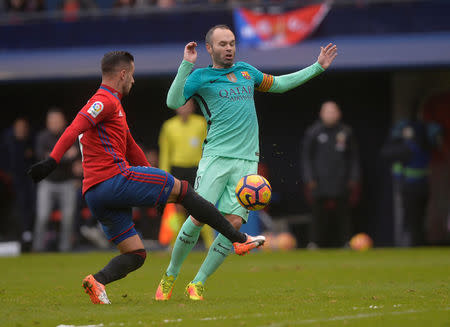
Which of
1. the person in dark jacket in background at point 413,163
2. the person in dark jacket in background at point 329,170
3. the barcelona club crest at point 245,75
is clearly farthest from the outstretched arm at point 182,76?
the person in dark jacket in background at point 413,163

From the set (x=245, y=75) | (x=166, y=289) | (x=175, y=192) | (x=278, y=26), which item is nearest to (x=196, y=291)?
(x=166, y=289)

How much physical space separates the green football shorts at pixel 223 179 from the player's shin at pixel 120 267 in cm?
78

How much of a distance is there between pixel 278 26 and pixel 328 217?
12.1 feet

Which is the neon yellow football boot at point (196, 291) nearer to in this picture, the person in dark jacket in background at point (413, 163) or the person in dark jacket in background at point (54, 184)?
the person in dark jacket in background at point (54, 184)

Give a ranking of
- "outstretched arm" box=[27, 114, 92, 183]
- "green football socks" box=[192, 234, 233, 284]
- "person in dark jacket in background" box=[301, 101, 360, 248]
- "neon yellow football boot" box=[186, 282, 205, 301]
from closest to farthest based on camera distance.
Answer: "outstretched arm" box=[27, 114, 92, 183], "neon yellow football boot" box=[186, 282, 205, 301], "green football socks" box=[192, 234, 233, 284], "person in dark jacket in background" box=[301, 101, 360, 248]

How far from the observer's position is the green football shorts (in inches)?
289

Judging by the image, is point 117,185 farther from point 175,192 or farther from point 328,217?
point 328,217

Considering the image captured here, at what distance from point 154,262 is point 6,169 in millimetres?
6666

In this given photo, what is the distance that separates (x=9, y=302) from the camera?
24.3 ft

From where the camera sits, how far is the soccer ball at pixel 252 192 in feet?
23.3

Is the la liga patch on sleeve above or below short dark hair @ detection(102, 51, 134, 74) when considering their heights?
below

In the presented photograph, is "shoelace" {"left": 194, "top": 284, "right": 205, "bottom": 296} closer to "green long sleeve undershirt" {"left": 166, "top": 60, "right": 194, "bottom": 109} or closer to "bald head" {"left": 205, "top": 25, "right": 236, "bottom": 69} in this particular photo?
"green long sleeve undershirt" {"left": 166, "top": 60, "right": 194, "bottom": 109}

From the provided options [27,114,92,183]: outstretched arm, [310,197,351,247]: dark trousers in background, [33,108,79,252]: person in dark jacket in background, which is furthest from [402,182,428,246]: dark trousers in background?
[27,114,92,183]: outstretched arm

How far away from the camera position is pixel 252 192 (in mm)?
7098
